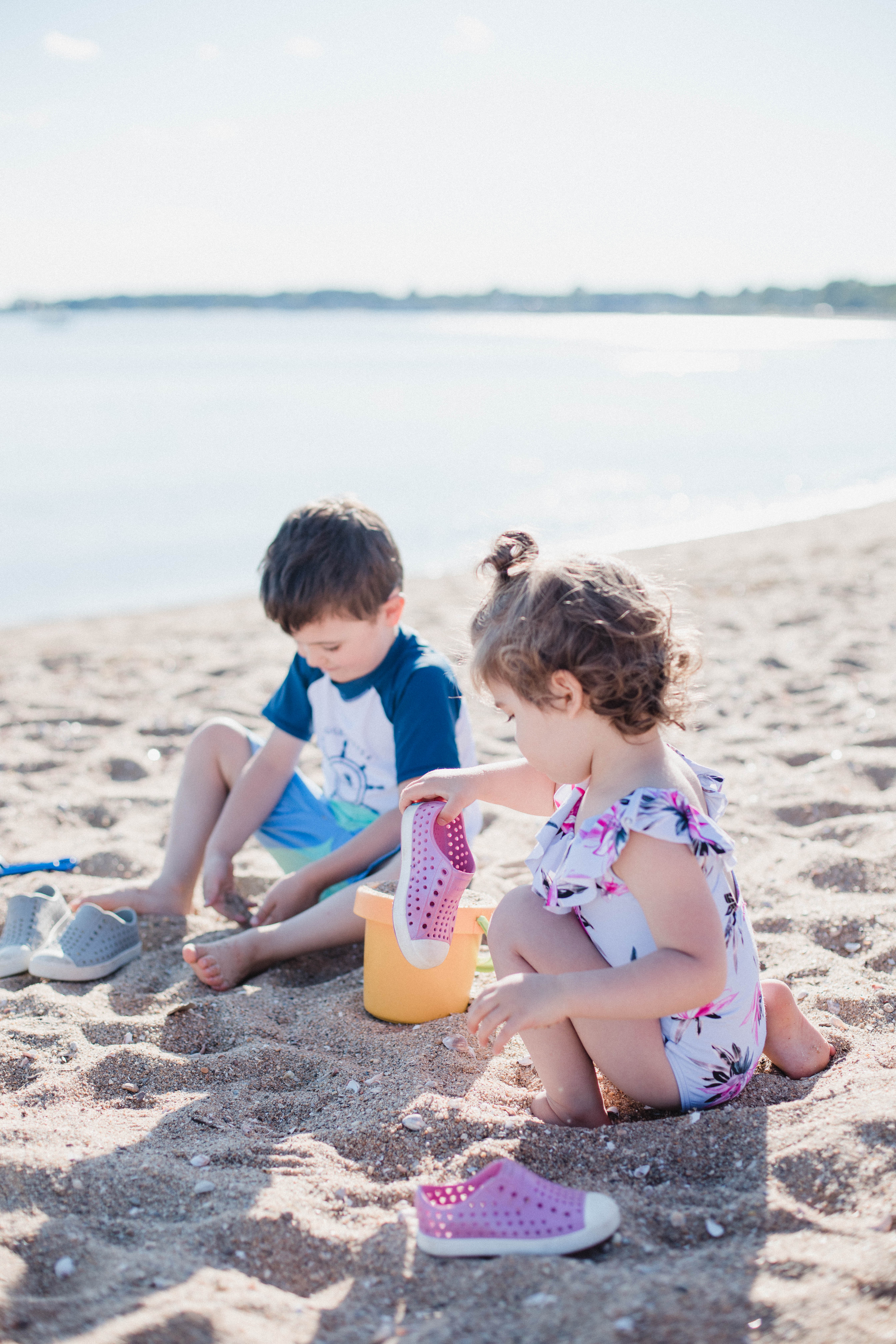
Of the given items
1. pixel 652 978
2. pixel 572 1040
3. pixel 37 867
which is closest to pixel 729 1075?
pixel 572 1040

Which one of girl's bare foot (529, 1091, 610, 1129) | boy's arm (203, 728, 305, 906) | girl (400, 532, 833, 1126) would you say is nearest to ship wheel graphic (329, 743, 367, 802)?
boy's arm (203, 728, 305, 906)

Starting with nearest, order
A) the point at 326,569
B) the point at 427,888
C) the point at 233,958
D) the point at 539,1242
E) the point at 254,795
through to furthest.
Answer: the point at 539,1242, the point at 427,888, the point at 233,958, the point at 326,569, the point at 254,795

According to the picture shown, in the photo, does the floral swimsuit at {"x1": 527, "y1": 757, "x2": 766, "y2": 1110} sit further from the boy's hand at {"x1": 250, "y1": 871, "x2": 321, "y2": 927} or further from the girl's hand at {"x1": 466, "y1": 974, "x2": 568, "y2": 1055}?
the boy's hand at {"x1": 250, "y1": 871, "x2": 321, "y2": 927}

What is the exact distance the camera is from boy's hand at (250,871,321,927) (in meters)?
2.75

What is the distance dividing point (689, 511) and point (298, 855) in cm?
957

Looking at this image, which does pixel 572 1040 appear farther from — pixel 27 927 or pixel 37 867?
pixel 37 867

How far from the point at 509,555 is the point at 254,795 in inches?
54.3

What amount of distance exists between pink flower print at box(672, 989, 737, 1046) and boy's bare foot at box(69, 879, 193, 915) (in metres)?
1.66

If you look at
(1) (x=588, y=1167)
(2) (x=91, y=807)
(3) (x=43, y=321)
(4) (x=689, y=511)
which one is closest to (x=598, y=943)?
(1) (x=588, y=1167)

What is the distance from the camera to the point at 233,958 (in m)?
2.54

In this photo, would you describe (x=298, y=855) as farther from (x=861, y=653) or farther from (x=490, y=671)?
(x=861, y=653)

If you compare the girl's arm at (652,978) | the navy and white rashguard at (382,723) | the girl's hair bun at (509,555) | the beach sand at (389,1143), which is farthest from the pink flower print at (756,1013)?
the navy and white rashguard at (382,723)

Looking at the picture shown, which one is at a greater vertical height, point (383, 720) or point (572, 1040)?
point (383, 720)

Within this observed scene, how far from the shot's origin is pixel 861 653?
510 cm
